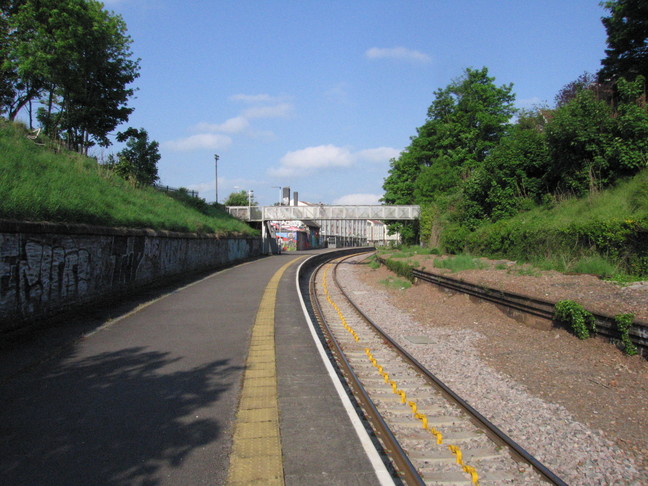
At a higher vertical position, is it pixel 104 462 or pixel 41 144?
pixel 41 144

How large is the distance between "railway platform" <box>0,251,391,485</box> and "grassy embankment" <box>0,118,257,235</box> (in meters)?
2.96

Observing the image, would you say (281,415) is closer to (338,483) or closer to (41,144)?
(338,483)

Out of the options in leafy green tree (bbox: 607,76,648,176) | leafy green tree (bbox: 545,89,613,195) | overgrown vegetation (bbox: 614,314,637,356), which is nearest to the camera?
overgrown vegetation (bbox: 614,314,637,356)

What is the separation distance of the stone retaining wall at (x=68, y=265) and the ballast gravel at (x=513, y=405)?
7336 millimetres

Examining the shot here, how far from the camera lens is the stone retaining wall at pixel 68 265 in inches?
306

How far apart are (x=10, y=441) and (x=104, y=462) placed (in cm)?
112

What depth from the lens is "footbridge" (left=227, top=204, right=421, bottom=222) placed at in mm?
43875

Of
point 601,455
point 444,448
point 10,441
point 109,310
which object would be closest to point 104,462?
point 10,441

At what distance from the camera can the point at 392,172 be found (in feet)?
168

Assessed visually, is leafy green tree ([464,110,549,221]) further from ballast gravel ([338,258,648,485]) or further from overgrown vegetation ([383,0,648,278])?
Answer: ballast gravel ([338,258,648,485])

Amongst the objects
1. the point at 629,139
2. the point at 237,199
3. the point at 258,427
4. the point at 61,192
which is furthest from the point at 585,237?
the point at 237,199

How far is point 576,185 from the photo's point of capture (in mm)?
17688

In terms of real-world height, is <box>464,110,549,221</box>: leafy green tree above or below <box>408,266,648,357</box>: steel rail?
above

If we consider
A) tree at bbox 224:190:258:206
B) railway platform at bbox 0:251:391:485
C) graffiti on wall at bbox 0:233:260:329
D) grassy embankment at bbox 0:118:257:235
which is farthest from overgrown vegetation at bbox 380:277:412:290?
tree at bbox 224:190:258:206
